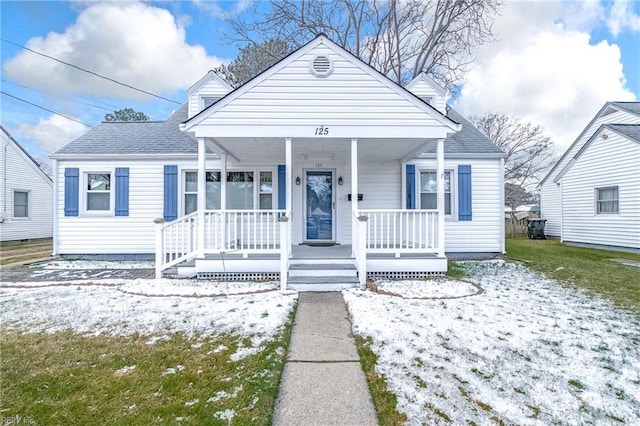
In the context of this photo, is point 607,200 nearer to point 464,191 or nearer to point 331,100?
point 464,191

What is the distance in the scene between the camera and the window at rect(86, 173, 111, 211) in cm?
958

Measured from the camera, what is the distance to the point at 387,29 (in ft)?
51.0

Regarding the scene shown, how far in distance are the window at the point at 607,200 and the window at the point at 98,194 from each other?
1708cm

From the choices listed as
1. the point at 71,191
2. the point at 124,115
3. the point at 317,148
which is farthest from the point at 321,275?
the point at 124,115

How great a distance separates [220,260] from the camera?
6414 mm

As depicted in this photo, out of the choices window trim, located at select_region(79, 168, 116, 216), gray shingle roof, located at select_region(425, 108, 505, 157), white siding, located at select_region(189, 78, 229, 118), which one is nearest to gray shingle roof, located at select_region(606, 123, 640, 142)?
gray shingle roof, located at select_region(425, 108, 505, 157)

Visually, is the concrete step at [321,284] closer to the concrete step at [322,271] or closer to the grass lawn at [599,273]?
the concrete step at [322,271]

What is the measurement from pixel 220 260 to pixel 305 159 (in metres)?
3.72

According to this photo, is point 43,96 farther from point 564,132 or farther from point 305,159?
point 564,132

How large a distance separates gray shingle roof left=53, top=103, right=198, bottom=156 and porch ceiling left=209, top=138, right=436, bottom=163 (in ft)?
6.69

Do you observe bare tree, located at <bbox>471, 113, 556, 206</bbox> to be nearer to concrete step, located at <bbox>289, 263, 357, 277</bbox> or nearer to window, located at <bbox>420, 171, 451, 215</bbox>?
window, located at <bbox>420, 171, 451, 215</bbox>

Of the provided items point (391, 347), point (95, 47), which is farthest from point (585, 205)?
point (95, 47)

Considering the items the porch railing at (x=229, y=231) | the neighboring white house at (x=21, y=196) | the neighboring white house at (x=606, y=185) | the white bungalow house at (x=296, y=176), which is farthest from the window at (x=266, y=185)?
the neighboring white house at (x=21, y=196)

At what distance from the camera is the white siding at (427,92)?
9.38 m
